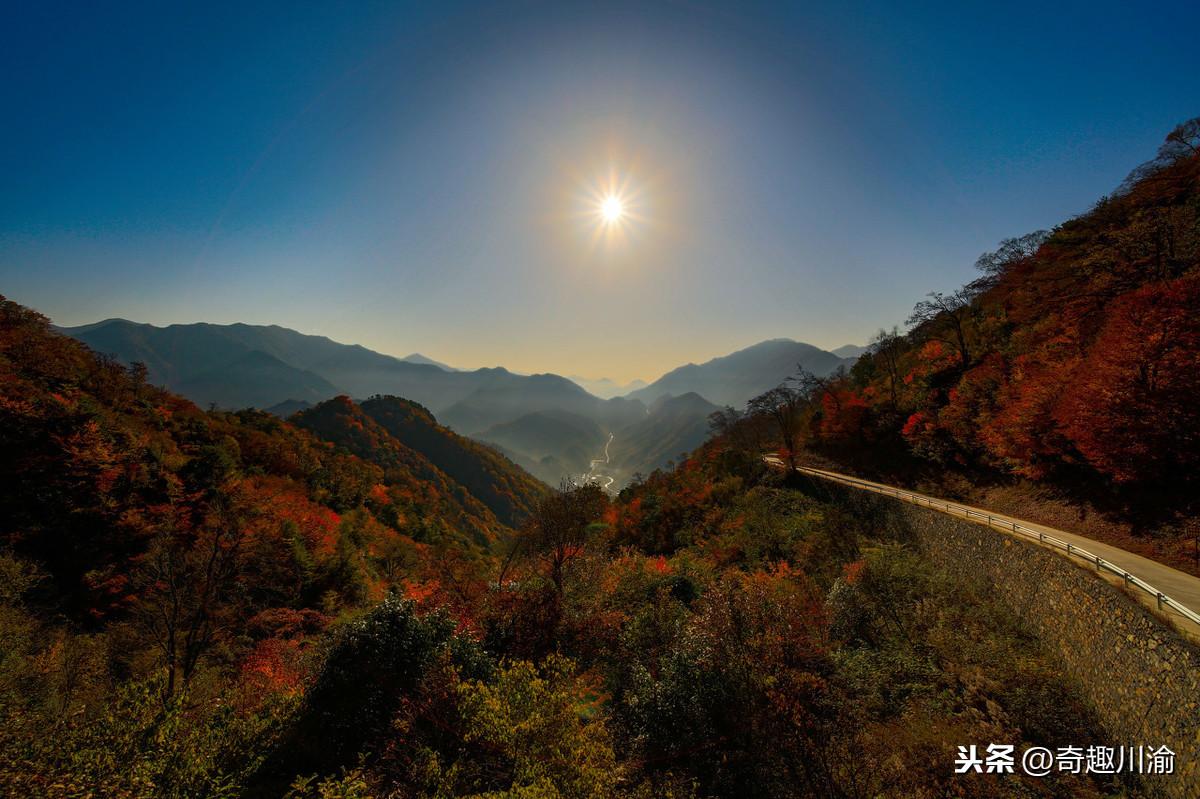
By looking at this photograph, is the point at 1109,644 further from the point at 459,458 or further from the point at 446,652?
the point at 459,458

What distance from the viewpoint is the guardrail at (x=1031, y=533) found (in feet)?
39.3

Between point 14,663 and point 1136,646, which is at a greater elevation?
point 1136,646

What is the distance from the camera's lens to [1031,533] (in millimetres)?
19156

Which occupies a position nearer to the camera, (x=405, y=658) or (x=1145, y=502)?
(x=405, y=658)

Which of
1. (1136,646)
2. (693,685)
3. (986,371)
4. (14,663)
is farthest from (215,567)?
(986,371)

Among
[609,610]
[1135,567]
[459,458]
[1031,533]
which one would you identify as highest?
[1031,533]

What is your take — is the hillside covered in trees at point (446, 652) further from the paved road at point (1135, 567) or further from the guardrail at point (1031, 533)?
the paved road at point (1135, 567)

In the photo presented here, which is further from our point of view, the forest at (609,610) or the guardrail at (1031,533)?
the forest at (609,610)

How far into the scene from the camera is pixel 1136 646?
1205 centimetres

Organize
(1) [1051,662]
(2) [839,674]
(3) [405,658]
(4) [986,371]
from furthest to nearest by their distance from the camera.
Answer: (4) [986,371] → (2) [839,674] → (3) [405,658] → (1) [1051,662]

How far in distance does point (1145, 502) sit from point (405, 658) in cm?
3403

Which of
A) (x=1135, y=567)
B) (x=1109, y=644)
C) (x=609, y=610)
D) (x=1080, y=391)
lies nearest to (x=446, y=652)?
(x=609, y=610)

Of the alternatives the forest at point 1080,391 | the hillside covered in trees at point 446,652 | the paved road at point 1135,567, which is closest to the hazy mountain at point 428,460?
the hillside covered in trees at point 446,652

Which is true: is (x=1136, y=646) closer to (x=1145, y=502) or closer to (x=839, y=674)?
(x=839, y=674)
